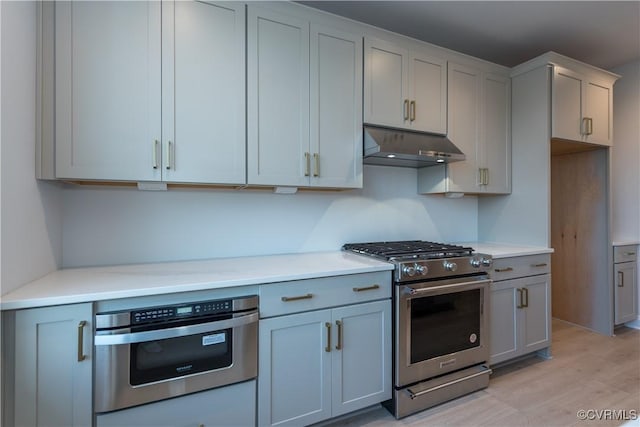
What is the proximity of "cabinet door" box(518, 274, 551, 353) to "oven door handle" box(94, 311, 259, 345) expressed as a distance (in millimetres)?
2204

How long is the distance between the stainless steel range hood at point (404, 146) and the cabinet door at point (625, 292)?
2.31 metres

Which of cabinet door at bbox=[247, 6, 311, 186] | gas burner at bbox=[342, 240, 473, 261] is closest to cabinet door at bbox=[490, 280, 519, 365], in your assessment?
gas burner at bbox=[342, 240, 473, 261]

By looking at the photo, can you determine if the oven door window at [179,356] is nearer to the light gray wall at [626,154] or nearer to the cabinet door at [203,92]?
the cabinet door at [203,92]

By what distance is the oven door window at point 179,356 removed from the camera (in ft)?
4.38

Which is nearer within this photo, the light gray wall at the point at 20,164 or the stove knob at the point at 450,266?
the light gray wall at the point at 20,164

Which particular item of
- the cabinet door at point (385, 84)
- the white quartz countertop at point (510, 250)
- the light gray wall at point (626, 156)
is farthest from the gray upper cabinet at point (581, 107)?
the cabinet door at point (385, 84)

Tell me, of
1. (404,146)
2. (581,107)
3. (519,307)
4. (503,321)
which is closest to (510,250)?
(519,307)

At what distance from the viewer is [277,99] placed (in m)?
1.93

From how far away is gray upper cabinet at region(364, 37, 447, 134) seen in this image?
7.29 ft

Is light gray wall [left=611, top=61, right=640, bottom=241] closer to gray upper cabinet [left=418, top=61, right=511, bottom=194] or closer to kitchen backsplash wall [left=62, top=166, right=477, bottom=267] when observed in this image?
gray upper cabinet [left=418, top=61, right=511, bottom=194]

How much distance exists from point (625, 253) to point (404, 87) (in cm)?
291

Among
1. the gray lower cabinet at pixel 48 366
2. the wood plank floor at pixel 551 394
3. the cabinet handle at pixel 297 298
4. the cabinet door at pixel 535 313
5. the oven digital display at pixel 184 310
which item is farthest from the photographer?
the cabinet door at pixel 535 313

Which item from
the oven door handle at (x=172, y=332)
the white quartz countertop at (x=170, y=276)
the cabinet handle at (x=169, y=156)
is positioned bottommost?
the oven door handle at (x=172, y=332)

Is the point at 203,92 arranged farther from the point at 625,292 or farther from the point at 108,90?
the point at 625,292
